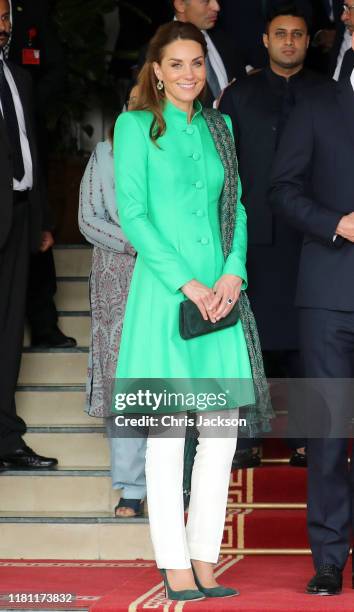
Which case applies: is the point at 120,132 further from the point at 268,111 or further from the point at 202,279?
the point at 268,111

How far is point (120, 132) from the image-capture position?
4098 mm

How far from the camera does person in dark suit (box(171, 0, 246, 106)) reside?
19.9ft

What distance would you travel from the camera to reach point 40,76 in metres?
6.49

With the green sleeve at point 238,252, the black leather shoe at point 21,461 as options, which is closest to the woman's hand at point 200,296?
the green sleeve at point 238,252

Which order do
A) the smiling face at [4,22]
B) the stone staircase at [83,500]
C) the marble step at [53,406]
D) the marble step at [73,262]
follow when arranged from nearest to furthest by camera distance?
the stone staircase at [83,500] → the smiling face at [4,22] → the marble step at [53,406] → the marble step at [73,262]

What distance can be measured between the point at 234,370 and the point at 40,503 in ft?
5.22

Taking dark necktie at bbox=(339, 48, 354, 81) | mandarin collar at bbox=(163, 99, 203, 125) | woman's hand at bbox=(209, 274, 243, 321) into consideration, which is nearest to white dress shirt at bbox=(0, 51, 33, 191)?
dark necktie at bbox=(339, 48, 354, 81)

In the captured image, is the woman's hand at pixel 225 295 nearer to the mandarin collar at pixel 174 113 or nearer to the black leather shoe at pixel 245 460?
the mandarin collar at pixel 174 113

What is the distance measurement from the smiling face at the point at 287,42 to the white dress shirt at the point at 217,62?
75 cm

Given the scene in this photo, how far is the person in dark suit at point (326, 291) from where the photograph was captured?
412 centimetres

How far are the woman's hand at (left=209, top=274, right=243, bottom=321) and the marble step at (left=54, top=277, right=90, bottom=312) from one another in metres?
2.74

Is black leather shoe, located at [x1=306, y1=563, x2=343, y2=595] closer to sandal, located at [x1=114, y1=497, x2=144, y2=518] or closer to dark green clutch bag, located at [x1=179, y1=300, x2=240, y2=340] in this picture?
dark green clutch bag, located at [x1=179, y1=300, x2=240, y2=340]

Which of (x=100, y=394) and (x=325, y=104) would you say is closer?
(x=325, y=104)

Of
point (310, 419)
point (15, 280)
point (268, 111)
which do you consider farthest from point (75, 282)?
point (310, 419)
